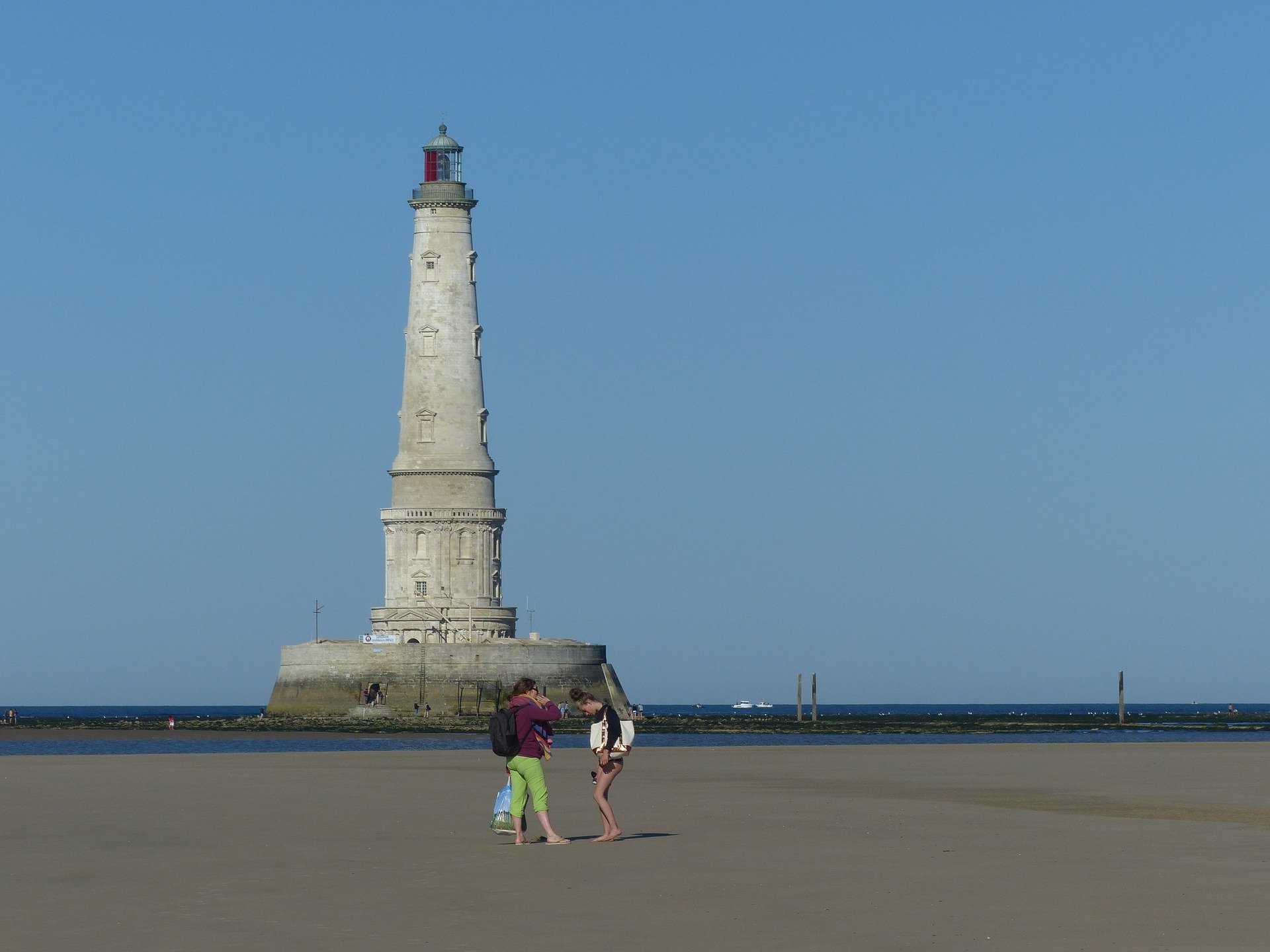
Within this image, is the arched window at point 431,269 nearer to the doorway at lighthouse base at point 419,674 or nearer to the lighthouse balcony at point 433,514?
the lighthouse balcony at point 433,514

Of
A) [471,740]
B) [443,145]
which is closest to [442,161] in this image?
[443,145]

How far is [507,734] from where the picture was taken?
21.2 meters

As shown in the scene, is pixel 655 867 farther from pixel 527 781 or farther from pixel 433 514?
pixel 433 514

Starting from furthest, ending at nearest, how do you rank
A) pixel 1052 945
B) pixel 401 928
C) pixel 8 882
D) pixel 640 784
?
pixel 640 784, pixel 8 882, pixel 401 928, pixel 1052 945

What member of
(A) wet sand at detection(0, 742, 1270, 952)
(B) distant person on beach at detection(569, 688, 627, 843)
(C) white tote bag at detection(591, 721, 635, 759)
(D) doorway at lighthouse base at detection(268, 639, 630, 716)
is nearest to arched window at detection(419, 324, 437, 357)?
(D) doorway at lighthouse base at detection(268, 639, 630, 716)

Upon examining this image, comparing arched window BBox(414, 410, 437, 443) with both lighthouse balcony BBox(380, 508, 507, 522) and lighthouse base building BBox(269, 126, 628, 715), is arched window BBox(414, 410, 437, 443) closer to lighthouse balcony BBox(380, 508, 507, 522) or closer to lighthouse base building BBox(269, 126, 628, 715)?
lighthouse base building BBox(269, 126, 628, 715)

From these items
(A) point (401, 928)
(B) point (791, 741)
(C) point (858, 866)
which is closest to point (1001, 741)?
(B) point (791, 741)

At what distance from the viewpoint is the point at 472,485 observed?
9300 cm

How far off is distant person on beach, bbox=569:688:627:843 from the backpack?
647 millimetres

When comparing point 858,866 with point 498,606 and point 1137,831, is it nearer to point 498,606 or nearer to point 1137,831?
point 1137,831

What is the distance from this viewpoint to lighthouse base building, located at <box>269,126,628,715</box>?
91.7 meters

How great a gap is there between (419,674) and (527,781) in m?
70.2

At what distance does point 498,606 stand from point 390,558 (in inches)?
213

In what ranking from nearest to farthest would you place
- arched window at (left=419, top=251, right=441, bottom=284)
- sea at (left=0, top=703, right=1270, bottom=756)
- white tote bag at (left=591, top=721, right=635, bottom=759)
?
white tote bag at (left=591, top=721, right=635, bottom=759) < sea at (left=0, top=703, right=1270, bottom=756) < arched window at (left=419, top=251, right=441, bottom=284)
